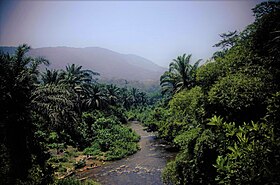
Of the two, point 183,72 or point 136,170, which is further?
point 183,72

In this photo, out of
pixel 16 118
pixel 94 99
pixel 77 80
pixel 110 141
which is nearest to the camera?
pixel 16 118

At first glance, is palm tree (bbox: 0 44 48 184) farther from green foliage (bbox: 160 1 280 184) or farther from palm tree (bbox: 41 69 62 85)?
palm tree (bbox: 41 69 62 85)

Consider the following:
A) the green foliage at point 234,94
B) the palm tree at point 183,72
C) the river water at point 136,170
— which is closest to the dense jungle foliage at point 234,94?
the green foliage at point 234,94

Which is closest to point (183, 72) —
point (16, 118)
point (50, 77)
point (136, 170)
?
point (136, 170)

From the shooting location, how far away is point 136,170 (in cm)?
2084

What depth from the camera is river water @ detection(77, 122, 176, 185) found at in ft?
59.9

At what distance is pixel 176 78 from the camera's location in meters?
27.3

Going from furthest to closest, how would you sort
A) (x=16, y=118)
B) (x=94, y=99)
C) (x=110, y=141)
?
(x=94, y=99) → (x=110, y=141) → (x=16, y=118)

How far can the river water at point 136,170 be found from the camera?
1826 centimetres

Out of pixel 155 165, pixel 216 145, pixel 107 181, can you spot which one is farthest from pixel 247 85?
pixel 155 165

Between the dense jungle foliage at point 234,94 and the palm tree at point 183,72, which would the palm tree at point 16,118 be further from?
the palm tree at point 183,72

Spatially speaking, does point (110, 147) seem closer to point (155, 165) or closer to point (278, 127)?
point (155, 165)

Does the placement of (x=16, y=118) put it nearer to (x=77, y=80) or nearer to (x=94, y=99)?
(x=77, y=80)

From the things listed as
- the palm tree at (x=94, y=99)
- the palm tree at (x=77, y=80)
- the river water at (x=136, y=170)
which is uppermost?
the palm tree at (x=77, y=80)
